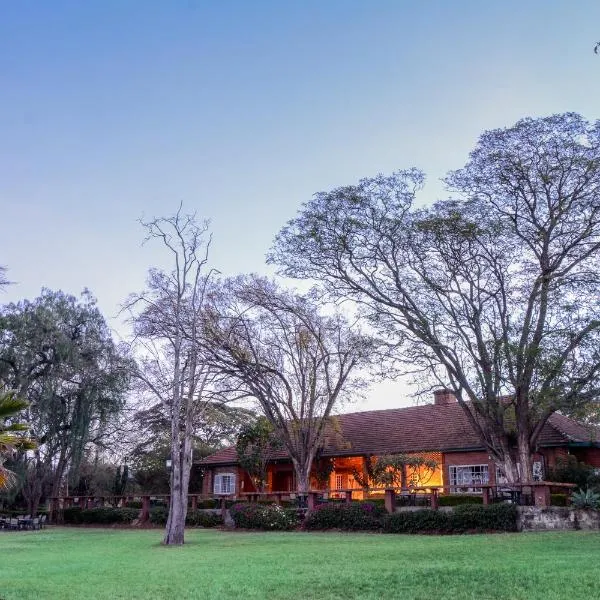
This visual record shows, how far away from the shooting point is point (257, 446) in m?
32.3

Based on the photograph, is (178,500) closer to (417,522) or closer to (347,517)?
(347,517)

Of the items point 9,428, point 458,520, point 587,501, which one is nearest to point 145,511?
point 458,520

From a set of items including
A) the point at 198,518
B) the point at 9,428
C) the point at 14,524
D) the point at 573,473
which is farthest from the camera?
the point at 14,524

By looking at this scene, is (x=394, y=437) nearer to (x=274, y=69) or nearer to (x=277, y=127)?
(x=277, y=127)

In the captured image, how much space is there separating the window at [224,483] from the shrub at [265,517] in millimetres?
11394

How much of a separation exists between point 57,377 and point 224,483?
34.8 ft

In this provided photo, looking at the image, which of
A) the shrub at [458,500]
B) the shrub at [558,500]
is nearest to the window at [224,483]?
the shrub at [458,500]

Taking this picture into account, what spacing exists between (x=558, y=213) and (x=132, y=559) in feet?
50.4

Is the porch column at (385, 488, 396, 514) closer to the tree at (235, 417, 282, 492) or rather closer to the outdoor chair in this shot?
the tree at (235, 417, 282, 492)

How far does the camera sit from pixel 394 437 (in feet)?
103

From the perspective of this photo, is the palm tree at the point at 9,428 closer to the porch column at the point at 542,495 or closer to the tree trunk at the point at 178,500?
the tree trunk at the point at 178,500

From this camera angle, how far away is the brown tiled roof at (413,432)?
26.9 m

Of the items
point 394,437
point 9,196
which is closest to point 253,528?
point 394,437

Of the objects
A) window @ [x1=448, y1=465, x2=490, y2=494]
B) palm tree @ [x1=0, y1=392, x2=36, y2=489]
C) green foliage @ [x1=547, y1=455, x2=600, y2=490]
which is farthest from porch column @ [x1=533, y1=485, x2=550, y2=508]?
palm tree @ [x1=0, y1=392, x2=36, y2=489]
